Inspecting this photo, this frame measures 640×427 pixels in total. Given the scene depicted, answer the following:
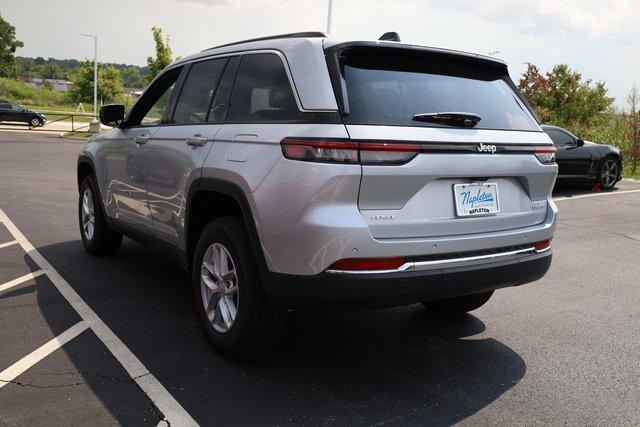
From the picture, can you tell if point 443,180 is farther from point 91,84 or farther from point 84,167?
point 91,84

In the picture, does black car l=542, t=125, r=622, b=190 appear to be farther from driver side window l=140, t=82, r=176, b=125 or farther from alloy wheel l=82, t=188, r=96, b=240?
driver side window l=140, t=82, r=176, b=125

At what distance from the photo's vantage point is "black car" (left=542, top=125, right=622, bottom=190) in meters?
12.9

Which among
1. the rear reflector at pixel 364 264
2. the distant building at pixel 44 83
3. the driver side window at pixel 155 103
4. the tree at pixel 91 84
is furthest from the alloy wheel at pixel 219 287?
the distant building at pixel 44 83

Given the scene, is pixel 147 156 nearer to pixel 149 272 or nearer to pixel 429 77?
pixel 149 272

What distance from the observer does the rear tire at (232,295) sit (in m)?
3.49

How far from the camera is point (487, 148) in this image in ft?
11.4

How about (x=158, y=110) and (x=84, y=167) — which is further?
(x=84, y=167)

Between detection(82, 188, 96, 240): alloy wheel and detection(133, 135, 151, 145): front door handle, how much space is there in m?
1.63

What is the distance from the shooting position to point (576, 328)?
4621mm

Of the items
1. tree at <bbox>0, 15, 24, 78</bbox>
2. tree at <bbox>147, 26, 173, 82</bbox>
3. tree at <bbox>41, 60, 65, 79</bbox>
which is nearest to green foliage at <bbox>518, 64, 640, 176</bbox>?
tree at <bbox>147, 26, 173, 82</bbox>

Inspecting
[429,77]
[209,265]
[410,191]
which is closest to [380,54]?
[429,77]

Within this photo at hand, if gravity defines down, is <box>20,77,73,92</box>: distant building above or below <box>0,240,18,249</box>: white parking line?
below

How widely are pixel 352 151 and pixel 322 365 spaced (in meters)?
1.41

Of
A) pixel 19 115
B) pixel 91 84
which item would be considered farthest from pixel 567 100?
pixel 91 84
